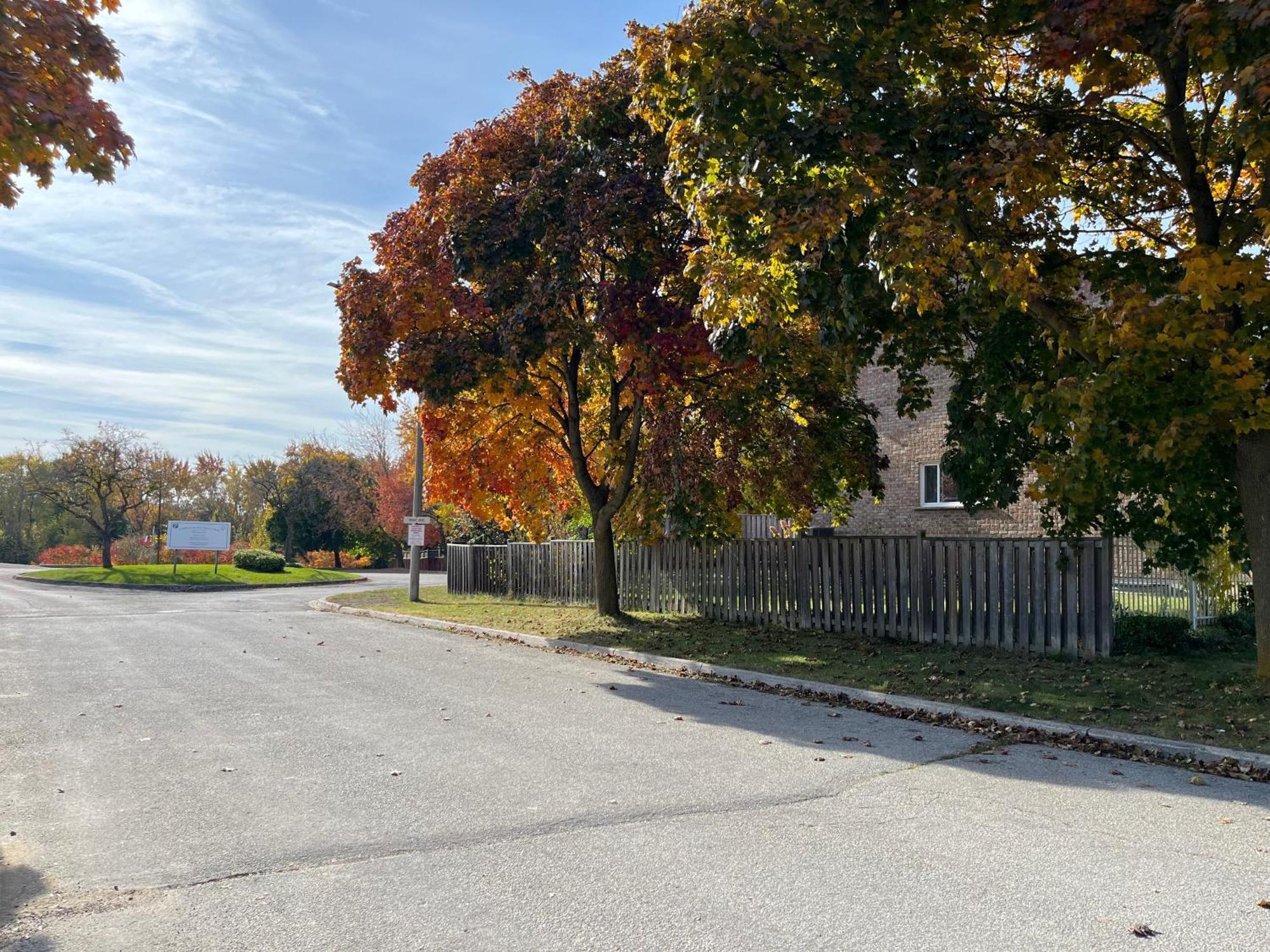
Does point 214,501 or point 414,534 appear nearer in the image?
point 414,534

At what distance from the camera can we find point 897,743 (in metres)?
8.16

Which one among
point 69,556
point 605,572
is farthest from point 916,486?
point 69,556

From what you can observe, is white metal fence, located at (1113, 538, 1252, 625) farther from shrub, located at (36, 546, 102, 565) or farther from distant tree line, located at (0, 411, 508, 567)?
shrub, located at (36, 546, 102, 565)

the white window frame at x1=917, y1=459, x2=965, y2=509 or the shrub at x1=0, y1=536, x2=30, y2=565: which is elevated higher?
the white window frame at x1=917, y1=459, x2=965, y2=509

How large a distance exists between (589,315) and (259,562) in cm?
2950

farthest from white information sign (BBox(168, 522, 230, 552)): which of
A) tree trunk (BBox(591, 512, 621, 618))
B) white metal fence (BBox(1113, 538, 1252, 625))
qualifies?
white metal fence (BBox(1113, 538, 1252, 625))

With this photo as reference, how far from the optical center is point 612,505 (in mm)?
18219

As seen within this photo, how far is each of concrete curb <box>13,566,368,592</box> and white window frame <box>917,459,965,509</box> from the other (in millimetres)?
21480

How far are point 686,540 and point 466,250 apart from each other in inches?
290

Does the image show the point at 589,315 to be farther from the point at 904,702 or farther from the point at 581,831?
the point at 581,831

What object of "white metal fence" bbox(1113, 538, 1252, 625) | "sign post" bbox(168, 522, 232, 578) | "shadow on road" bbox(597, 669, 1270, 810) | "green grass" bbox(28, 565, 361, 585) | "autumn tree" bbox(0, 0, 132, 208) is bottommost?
"green grass" bbox(28, 565, 361, 585)

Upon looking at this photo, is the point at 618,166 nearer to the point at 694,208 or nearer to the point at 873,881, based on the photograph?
the point at 694,208

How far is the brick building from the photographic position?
25516 mm

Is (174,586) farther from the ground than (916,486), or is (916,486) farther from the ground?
(916,486)
